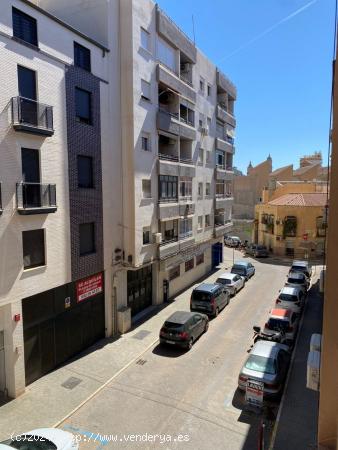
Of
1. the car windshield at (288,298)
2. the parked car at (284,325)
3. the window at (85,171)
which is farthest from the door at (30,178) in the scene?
the car windshield at (288,298)

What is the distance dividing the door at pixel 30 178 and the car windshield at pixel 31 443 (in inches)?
297

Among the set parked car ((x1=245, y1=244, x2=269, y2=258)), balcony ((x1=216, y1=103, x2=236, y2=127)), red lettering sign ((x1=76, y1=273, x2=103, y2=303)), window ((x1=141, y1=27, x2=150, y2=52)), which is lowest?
parked car ((x1=245, y1=244, x2=269, y2=258))

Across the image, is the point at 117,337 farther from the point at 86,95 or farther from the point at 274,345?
the point at 86,95

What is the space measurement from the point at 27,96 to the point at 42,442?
37.5 ft

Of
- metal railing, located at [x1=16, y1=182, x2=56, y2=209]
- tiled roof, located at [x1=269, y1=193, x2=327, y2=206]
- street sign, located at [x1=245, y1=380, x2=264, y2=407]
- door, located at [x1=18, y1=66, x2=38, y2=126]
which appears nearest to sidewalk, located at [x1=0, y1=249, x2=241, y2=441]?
street sign, located at [x1=245, y1=380, x2=264, y2=407]

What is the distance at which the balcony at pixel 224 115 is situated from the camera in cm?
3061

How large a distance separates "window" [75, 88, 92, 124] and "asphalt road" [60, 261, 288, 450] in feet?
38.0

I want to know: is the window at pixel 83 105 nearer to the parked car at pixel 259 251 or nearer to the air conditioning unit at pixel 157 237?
the air conditioning unit at pixel 157 237

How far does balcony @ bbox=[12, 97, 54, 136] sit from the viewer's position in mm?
11953

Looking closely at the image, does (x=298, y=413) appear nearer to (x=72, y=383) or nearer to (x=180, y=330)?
(x=180, y=330)

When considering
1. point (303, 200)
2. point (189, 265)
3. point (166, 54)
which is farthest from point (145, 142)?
point (303, 200)

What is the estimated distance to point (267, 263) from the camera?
133 ft

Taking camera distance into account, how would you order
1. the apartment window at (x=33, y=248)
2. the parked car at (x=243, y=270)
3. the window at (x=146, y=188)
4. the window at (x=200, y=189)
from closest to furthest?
the apartment window at (x=33, y=248), the window at (x=146, y=188), the window at (x=200, y=189), the parked car at (x=243, y=270)

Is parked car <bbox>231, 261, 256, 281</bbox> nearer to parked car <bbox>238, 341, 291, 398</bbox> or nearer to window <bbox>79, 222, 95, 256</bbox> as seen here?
parked car <bbox>238, 341, 291, 398</bbox>
